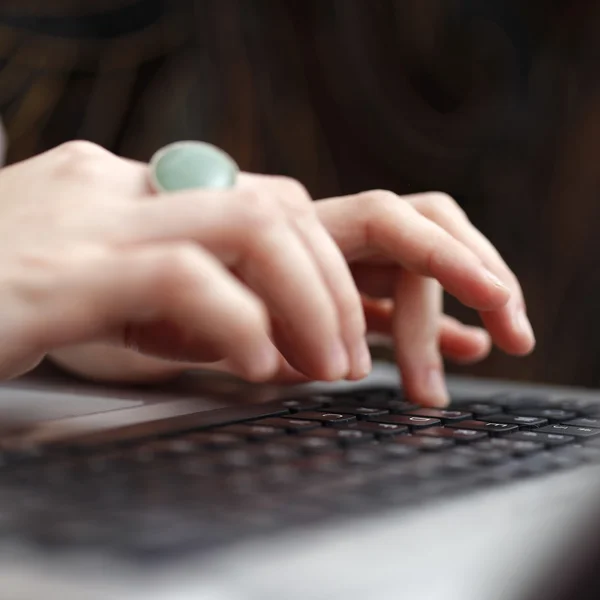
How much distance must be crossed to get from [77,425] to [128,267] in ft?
0.44

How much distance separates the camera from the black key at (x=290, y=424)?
438mm

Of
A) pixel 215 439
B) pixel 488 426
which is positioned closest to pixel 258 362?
pixel 215 439

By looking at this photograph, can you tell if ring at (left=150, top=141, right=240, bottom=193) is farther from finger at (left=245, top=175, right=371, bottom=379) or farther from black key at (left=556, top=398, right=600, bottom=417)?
black key at (left=556, top=398, right=600, bottom=417)

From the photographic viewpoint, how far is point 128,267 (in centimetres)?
40

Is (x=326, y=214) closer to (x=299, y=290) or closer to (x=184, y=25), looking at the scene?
(x=299, y=290)

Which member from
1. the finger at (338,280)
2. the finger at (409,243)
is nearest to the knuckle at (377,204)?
the finger at (409,243)

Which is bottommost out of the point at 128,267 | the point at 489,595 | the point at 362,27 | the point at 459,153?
the point at 489,595

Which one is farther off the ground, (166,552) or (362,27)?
(362,27)

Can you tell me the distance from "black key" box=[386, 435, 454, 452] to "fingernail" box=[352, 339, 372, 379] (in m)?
0.09

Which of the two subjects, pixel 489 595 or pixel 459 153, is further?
pixel 459 153

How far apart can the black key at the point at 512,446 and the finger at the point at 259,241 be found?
10 centimetres

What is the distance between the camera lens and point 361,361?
1.66 ft

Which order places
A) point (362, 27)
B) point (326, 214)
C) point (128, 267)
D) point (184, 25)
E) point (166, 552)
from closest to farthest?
1. point (166, 552)
2. point (128, 267)
3. point (326, 214)
4. point (362, 27)
5. point (184, 25)

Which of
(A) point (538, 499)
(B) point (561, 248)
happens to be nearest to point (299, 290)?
(A) point (538, 499)
